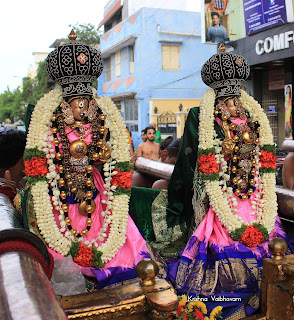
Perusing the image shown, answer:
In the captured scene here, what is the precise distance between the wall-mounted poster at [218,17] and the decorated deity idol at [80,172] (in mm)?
10892

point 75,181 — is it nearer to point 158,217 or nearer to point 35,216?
point 35,216

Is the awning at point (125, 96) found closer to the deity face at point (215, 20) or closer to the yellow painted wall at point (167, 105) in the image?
the yellow painted wall at point (167, 105)

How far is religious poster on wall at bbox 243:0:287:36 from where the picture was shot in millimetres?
10258

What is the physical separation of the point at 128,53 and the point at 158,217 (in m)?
16.1

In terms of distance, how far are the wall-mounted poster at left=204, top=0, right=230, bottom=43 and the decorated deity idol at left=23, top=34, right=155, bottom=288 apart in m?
10.9

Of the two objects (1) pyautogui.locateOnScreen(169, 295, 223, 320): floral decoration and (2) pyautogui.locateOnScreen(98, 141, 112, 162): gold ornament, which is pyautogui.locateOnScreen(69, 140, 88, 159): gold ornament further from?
(1) pyautogui.locateOnScreen(169, 295, 223, 320): floral decoration

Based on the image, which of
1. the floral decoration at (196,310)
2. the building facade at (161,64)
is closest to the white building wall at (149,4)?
the building facade at (161,64)

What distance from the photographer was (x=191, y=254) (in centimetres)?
288

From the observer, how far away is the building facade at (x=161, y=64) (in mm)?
17219

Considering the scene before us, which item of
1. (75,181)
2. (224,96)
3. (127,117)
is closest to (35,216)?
(75,181)

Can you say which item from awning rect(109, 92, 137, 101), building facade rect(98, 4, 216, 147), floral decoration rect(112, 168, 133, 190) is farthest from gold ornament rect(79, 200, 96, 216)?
awning rect(109, 92, 137, 101)

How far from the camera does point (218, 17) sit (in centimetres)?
1257

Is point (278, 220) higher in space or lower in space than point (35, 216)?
lower

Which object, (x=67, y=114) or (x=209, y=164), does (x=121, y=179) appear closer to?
(x=67, y=114)
